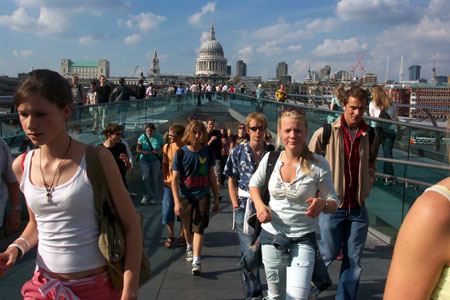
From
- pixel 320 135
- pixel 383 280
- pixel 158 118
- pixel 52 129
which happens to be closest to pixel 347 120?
pixel 320 135

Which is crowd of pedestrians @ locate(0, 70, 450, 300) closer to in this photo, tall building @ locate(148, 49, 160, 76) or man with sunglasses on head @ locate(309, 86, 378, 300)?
man with sunglasses on head @ locate(309, 86, 378, 300)

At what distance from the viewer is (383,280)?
15.8 feet

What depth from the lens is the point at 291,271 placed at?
122 inches

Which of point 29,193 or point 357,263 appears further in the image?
point 357,263

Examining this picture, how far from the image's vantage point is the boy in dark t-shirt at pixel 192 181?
5.22 metres

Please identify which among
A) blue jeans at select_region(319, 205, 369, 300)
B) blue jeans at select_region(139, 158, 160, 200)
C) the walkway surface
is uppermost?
blue jeans at select_region(319, 205, 369, 300)

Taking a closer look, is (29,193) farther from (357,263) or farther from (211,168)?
(211,168)

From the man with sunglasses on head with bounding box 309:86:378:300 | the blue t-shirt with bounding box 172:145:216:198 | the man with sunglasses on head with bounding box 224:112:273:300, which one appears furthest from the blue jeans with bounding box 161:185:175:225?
the man with sunglasses on head with bounding box 309:86:378:300

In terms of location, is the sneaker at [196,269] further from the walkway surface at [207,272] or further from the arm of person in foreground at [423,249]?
the arm of person in foreground at [423,249]

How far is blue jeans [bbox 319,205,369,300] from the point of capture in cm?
381

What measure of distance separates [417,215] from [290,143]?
1998mm

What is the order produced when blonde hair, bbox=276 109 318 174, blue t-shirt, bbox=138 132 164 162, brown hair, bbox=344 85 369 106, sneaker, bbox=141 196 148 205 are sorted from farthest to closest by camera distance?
blue t-shirt, bbox=138 132 164 162
sneaker, bbox=141 196 148 205
brown hair, bbox=344 85 369 106
blonde hair, bbox=276 109 318 174

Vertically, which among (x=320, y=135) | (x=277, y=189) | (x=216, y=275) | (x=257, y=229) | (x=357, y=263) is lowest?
(x=216, y=275)

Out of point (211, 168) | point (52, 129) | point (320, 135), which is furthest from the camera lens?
point (211, 168)
